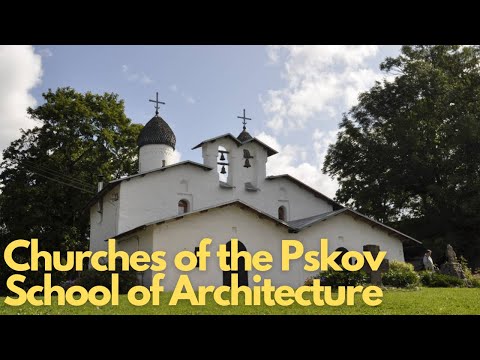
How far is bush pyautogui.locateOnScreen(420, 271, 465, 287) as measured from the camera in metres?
22.1

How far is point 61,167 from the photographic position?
35438 mm

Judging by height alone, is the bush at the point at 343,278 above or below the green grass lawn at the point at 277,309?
above

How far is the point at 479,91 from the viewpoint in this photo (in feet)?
116

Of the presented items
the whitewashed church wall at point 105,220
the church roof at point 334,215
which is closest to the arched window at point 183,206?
the whitewashed church wall at point 105,220

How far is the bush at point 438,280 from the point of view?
22.1m

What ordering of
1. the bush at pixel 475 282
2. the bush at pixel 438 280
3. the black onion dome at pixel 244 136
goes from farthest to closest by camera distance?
the black onion dome at pixel 244 136 < the bush at pixel 475 282 < the bush at pixel 438 280

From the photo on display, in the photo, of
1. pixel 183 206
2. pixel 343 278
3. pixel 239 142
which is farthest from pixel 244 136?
pixel 343 278

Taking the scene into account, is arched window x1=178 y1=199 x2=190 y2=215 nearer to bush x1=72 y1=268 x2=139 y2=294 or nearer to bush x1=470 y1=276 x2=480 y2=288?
bush x1=72 y1=268 x2=139 y2=294

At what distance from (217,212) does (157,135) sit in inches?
442

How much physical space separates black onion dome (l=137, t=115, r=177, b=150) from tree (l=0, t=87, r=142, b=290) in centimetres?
478

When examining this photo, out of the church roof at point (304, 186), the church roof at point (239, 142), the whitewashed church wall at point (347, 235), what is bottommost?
the whitewashed church wall at point (347, 235)

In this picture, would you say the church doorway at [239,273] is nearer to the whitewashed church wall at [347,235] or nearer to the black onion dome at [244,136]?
the whitewashed church wall at [347,235]

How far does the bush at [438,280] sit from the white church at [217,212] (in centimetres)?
505
